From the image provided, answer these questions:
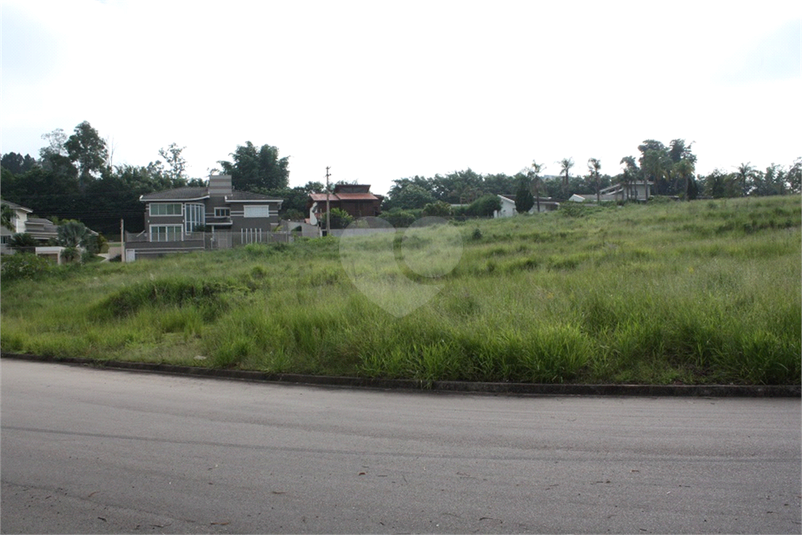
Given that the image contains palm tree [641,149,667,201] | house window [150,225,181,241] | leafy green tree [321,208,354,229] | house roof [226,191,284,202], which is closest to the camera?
house window [150,225,181,241]

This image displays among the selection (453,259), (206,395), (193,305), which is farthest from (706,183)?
(206,395)

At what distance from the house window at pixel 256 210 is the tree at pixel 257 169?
1826 centimetres

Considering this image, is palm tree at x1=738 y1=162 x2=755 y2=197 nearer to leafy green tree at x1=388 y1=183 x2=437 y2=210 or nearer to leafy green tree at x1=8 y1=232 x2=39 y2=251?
leafy green tree at x1=388 y1=183 x2=437 y2=210

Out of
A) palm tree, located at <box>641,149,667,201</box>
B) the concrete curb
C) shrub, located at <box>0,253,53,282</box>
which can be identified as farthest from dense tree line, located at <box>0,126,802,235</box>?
the concrete curb

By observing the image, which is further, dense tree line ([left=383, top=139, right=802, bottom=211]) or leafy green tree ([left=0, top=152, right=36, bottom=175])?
leafy green tree ([left=0, top=152, right=36, bottom=175])

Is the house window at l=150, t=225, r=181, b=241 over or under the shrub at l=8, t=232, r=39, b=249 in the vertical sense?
over

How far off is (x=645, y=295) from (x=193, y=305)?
1149 cm

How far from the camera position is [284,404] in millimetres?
7941

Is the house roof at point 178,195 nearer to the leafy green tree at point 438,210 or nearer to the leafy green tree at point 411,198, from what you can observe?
the leafy green tree at point 438,210

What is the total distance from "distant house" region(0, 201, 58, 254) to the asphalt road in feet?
162

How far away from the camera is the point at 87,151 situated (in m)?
75.2

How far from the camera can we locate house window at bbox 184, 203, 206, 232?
56.4 metres

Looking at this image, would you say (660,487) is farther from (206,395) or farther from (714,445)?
(206,395)

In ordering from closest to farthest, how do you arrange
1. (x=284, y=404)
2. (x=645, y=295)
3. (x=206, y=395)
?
(x=284, y=404) → (x=206, y=395) → (x=645, y=295)
